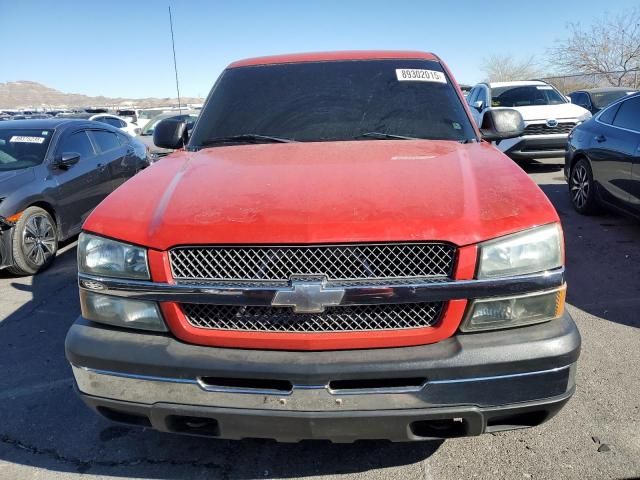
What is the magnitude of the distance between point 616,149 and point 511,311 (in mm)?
4784

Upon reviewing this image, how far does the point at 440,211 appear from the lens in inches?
76.7

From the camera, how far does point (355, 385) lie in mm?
1870

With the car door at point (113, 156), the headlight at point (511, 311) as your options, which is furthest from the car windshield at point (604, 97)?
the headlight at point (511, 311)

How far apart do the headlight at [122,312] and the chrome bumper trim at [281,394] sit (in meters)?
0.20

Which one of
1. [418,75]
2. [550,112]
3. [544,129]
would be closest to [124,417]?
[418,75]

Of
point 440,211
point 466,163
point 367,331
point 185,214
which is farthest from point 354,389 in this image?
point 466,163

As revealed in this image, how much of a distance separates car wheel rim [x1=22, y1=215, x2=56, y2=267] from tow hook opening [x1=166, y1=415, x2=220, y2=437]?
4.28 meters

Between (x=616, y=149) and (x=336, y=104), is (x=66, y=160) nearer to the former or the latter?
(x=336, y=104)

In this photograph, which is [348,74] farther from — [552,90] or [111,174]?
[552,90]

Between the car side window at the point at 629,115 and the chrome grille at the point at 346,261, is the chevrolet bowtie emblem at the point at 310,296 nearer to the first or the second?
the chrome grille at the point at 346,261

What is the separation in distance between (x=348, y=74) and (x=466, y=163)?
1.32m

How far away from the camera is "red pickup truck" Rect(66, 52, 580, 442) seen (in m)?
1.84

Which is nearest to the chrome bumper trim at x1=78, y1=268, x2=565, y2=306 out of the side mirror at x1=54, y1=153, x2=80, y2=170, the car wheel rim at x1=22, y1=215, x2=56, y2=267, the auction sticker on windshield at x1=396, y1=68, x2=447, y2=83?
the auction sticker on windshield at x1=396, y1=68, x2=447, y2=83

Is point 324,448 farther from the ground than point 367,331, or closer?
closer
